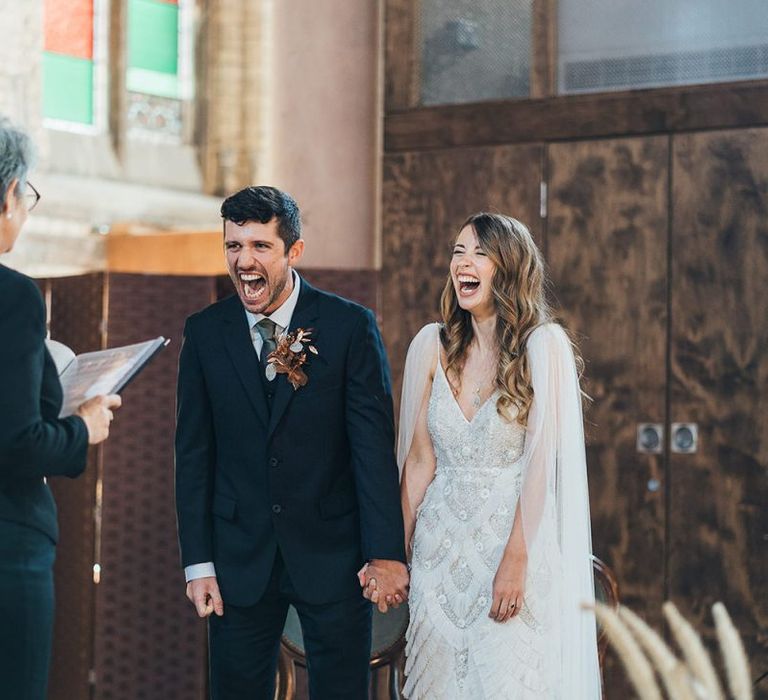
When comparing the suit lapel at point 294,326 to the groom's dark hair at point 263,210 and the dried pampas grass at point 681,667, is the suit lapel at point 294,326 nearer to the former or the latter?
the groom's dark hair at point 263,210

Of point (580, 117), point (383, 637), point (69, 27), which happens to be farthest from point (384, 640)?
point (69, 27)

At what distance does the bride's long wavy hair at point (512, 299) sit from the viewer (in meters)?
3.34

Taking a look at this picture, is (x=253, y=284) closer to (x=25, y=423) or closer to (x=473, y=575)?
(x=25, y=423)

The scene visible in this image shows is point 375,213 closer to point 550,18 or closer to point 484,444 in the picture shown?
point 550,18

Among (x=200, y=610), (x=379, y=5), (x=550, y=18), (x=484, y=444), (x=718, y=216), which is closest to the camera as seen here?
(x=200, y=610)

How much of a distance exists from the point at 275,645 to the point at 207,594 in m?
0.21

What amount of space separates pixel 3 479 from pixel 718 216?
12.4 feet

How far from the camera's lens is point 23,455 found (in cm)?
237

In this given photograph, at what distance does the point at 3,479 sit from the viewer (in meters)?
2.41

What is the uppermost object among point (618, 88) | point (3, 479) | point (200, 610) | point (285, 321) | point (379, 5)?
point (379, 5)

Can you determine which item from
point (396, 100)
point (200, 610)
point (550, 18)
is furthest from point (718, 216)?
point (200, 610)

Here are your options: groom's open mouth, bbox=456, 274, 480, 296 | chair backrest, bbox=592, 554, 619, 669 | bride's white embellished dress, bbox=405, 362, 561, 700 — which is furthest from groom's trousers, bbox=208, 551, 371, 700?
chair backrest, bbox=592, 554, 619, 669

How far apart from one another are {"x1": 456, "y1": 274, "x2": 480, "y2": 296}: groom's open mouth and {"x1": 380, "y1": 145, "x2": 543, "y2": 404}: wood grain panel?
2.55 metres

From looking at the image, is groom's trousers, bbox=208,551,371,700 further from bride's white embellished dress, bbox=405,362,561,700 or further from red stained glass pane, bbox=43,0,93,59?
red stained glass pane, bbox=43,0,93,59
